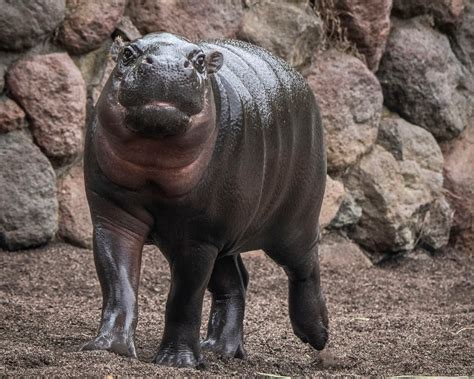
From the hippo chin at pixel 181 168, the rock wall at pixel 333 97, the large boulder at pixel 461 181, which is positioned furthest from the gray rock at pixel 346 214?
the hippo chin at pixel 181 168

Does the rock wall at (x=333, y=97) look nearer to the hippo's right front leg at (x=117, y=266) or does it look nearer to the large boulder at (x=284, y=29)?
the large boulder at (x=284, y=29)

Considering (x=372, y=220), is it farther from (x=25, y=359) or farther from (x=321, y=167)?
(x=25, y=359)

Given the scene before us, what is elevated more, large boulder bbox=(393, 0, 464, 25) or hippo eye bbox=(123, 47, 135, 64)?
hippo eye bbox=(123, 47, 135, 64)

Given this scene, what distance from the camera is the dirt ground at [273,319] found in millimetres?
3602

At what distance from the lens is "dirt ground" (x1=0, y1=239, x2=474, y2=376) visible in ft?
11.8

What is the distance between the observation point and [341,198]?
6637mm

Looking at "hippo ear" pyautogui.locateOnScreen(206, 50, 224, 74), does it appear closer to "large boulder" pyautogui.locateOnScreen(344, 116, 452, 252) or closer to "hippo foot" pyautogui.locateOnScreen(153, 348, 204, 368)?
"hippo foot" pyautogui.locateOnScreen(153, 348, 204, 368)

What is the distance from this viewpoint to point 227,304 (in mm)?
4188

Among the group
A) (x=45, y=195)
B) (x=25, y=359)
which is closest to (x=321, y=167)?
(x=25, y=359)

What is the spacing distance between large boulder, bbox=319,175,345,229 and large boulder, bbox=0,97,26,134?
1839 millimetres

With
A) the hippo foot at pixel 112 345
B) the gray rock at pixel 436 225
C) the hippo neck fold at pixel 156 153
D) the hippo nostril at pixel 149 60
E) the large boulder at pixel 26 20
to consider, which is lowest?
the gray rock at pixel 436 225

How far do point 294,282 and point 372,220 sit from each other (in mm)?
2537

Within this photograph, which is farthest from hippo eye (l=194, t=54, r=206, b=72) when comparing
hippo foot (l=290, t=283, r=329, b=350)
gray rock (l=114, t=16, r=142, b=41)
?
gray rock (l=114, t=16, r=142, b=41)

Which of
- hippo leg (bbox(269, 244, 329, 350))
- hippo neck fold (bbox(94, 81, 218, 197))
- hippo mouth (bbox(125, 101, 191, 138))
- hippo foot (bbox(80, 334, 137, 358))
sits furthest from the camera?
hippo leg (bbox(269, 244, 329, 350))
